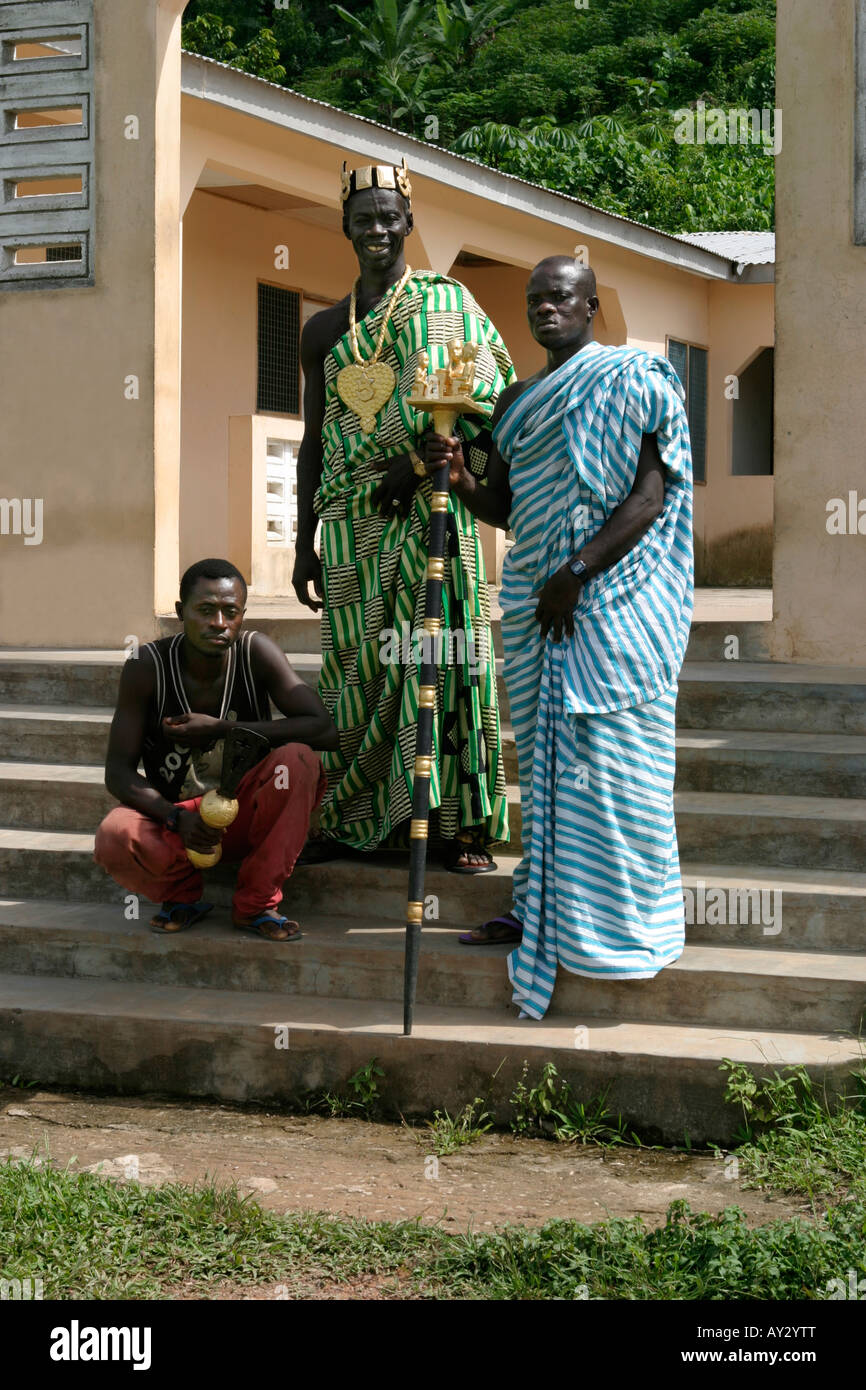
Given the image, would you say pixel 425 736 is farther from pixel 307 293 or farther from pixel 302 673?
pixel 307 293

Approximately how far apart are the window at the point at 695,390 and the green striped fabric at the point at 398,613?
9685mm

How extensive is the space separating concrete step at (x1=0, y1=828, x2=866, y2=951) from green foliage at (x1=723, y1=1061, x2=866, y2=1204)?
678 millimetres

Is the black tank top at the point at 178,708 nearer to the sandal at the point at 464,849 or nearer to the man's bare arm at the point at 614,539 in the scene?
the sandal at the point at 464,849

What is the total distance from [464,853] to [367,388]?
1.53 m

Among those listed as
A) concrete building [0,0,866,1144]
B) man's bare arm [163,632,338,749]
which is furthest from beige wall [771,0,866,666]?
man's bare arm [163,632,338,749]

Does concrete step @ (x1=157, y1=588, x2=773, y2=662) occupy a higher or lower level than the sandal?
higher

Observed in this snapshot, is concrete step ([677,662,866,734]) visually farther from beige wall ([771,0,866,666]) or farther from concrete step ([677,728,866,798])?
beige wall ([771,0,866,666])

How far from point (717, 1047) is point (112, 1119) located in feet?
5.43

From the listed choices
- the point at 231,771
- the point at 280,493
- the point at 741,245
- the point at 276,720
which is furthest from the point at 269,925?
the point at 741,245

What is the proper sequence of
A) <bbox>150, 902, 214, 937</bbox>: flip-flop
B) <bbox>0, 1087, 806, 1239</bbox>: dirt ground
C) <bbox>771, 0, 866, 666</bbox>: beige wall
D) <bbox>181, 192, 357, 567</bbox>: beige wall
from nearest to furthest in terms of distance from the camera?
<bbox>0, 1087, 806, 1239</bbox>: dirt ground
<bbox>150, 902, 214, 937</bbox>: flip-flop
<bbox>771, 0, 866, 666</bbox>: beige wall
<bbox>181, 192, 357, 567</bbox>: beige wall

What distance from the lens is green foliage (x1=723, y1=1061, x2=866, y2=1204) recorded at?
3775mm

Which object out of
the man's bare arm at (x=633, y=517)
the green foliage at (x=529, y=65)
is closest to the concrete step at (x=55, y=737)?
the man's bare arm at (x=633, y=517)
